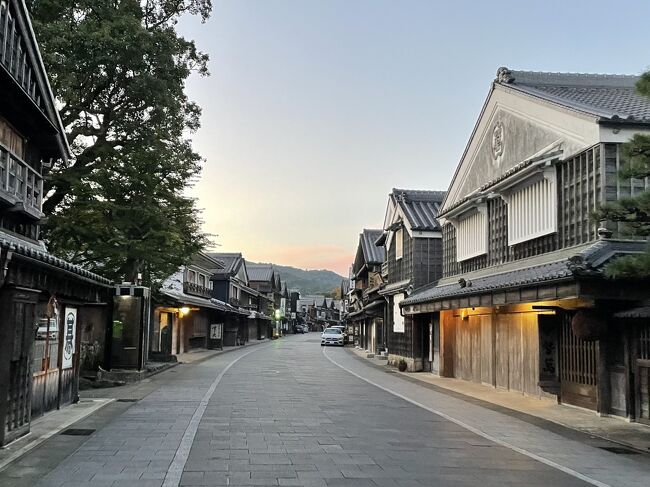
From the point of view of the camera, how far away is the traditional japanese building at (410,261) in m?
28.8

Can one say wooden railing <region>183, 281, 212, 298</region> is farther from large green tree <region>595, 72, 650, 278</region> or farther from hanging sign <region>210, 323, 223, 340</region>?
large green tree <region>595, 72, 650, 278</region>

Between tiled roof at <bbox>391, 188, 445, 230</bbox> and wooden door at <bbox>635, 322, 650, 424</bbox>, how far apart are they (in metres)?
16.8

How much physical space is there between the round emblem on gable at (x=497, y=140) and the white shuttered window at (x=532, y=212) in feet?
7.01

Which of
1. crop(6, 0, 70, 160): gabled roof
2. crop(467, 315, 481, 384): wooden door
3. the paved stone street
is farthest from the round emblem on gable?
crop(6, 0, 70, 160): gabled roof

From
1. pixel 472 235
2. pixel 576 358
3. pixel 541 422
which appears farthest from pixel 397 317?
pixel 541 422

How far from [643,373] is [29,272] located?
12.1m

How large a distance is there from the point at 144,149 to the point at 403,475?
1649cm

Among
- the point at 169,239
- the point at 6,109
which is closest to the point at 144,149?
the point at 169,239

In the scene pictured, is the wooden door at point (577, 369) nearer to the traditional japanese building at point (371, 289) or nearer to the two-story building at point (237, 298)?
the traditional japanese building at point (371, 289)

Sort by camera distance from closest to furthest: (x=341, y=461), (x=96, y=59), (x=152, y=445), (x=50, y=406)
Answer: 1. (x=341, y=461)
2. (x=152, y=445)
3. (x=50, y=406)
4. (x=96, y=59)

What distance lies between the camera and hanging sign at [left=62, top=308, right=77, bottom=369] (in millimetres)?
14688

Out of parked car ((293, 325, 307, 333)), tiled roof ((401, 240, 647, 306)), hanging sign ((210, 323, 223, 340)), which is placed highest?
tiled roof ((401, 240, 647, 306))

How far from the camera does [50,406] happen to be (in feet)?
44.7

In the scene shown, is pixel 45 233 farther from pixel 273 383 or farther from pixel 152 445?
pixel 152 445
